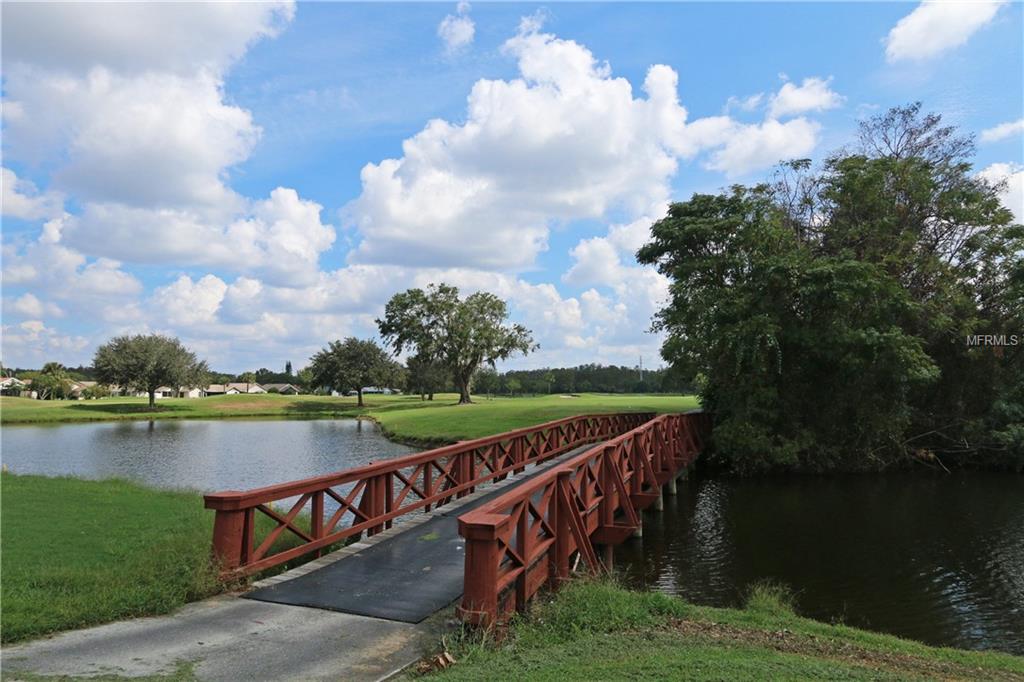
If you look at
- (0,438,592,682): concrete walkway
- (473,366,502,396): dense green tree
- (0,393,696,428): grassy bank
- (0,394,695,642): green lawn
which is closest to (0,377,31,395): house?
(0,393,696,428): grassy bank

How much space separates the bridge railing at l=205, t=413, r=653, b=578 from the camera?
722 cm

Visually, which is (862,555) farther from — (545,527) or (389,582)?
(389,582)

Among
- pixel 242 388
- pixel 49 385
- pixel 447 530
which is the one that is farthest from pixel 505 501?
pixel 242 388

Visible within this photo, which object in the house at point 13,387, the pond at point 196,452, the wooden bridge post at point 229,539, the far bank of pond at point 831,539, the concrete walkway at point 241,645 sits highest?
the wooden bridge post at point 229,539

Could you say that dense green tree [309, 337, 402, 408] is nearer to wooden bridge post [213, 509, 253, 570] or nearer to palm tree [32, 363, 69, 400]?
palm tree [32, 363, 69, 400]

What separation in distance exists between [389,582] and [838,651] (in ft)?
15.6

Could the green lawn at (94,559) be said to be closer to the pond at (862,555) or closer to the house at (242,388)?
the pond at (862,555)

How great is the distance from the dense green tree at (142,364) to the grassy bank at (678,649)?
70037 millimetres

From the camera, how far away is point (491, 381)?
119 meters

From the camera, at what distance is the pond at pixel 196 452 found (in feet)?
76.7

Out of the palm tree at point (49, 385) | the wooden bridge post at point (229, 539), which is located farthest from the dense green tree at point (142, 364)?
the wooden bridge post at point (229, 539)

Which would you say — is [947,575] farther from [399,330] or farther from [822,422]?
[399,330]

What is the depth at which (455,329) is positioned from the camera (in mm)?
67438

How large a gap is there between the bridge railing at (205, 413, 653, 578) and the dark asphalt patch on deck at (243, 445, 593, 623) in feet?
1.83
